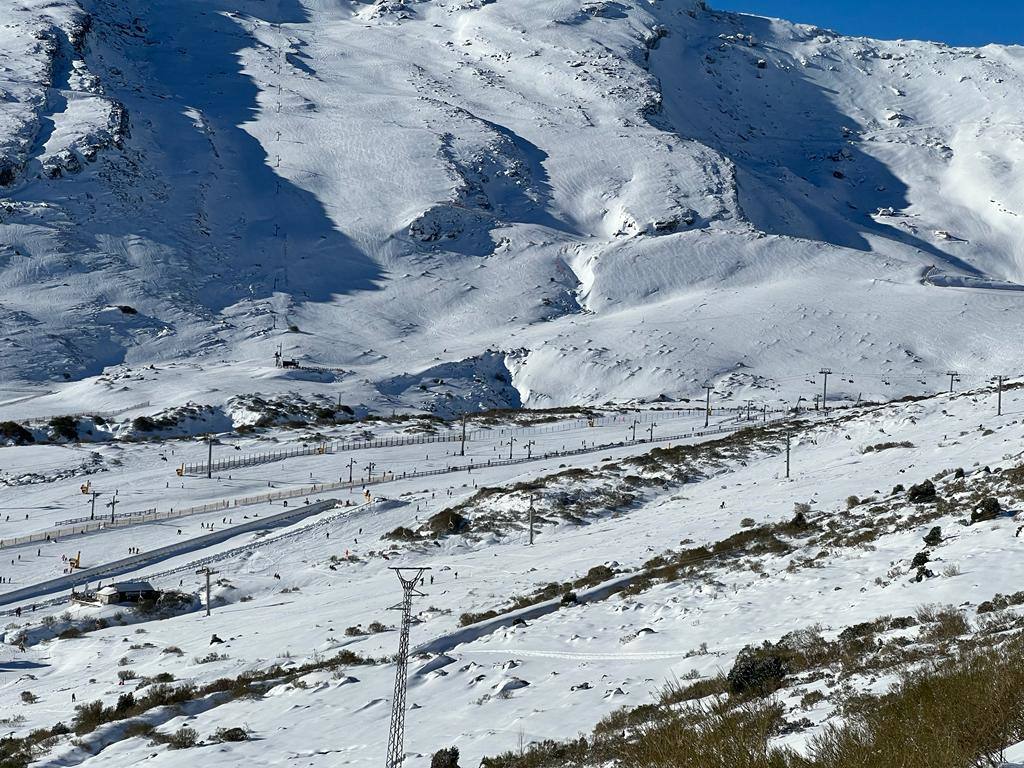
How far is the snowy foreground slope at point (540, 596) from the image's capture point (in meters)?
17.5

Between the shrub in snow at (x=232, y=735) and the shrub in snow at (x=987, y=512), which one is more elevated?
the shrub in snow at (x=987, y=512)

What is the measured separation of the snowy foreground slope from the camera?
17.5 metres

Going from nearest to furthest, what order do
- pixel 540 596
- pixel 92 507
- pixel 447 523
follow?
pixel 540 596
pixel 447 523
pixel 92 507

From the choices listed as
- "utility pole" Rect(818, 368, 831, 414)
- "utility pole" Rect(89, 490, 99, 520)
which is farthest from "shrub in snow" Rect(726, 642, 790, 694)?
"utility pole" Rect(818, 368, 831, 414)

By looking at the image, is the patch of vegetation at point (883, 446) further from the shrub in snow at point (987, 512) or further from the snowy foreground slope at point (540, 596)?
the shrub in snow at point (987, 512)

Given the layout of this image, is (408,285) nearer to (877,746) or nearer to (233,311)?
(233,311)

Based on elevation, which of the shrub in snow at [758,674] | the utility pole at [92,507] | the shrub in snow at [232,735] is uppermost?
the shrub in snow at [758,674]

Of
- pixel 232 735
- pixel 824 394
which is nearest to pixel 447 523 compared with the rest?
pixel 232 735

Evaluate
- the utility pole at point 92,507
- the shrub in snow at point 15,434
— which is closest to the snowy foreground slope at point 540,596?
the utility pole at point 92,507

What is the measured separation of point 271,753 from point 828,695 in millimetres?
10048

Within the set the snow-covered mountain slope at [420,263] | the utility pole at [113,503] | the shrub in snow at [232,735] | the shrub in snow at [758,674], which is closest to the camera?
the shrub in snow at [758,674]

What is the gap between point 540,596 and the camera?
3034 cm

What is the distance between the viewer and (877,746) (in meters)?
6.04

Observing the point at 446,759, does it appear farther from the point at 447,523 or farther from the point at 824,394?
the point at 824,394
